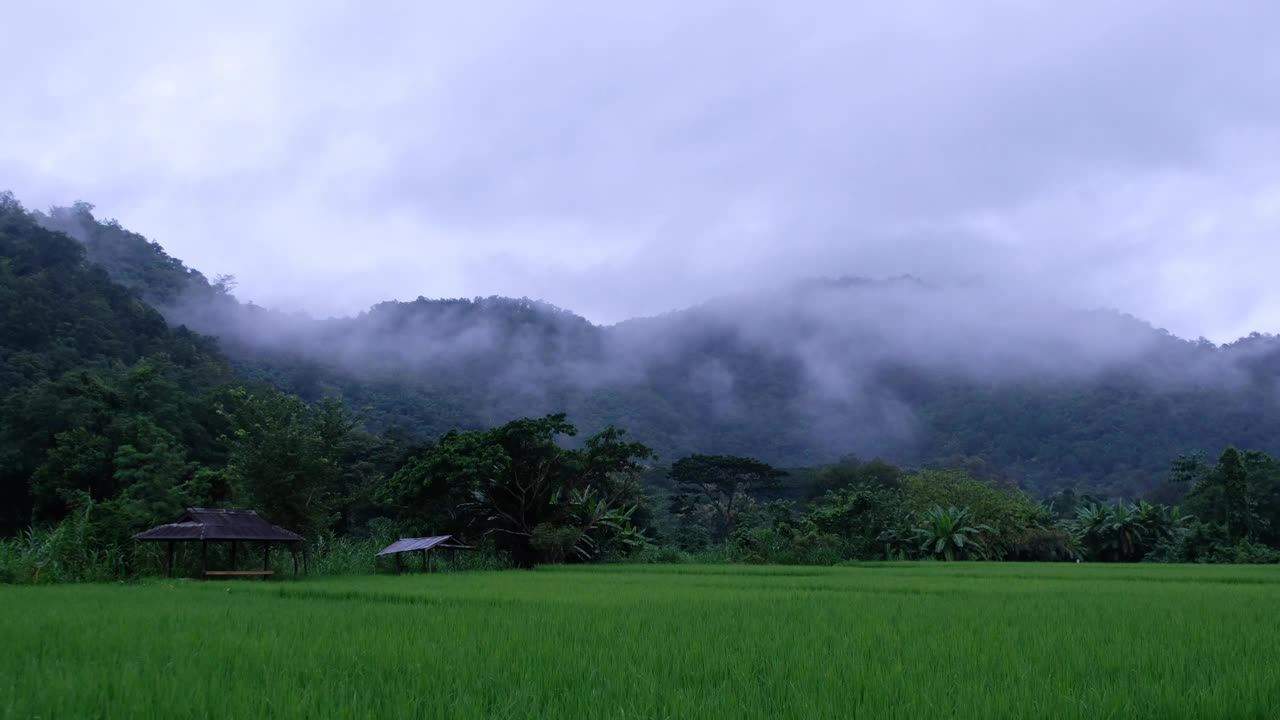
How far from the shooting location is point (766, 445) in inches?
3342

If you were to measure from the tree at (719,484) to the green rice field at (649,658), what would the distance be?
34.0m

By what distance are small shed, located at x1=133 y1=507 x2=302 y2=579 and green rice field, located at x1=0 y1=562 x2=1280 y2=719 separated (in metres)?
5.94

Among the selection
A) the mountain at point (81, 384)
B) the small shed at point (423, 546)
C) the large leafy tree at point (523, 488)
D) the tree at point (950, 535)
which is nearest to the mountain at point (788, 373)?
the mountain at point (81, 384)

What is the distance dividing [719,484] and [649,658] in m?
40.3

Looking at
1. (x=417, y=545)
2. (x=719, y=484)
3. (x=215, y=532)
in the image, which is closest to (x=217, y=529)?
(x=215, y=532)

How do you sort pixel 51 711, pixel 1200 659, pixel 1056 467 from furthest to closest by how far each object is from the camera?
pixel 1056 467 < pixel 1200 659 < pixel 51 711

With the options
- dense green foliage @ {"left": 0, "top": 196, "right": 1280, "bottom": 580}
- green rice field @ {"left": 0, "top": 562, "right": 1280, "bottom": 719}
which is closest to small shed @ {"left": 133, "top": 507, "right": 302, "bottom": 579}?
dense green foliage @ {"left": 0, "top": 196, "right": 1280, "bottom": 580}

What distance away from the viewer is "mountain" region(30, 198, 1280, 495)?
68.4 m

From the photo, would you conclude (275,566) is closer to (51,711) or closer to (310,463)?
(310,463)

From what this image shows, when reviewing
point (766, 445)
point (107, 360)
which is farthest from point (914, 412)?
point (107, 360)

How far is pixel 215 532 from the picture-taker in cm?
1669

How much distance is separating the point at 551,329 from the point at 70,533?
83.5m

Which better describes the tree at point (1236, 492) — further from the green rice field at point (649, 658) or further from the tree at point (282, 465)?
the tree at point (282, 465)

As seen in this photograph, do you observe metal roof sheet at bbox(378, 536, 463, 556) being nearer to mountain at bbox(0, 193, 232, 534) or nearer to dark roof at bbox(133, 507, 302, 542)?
dark roof at bbox(133, 507, 302, 542)
